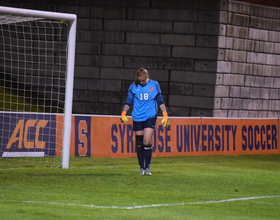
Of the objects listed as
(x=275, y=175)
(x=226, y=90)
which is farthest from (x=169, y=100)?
(x=275, y=175)

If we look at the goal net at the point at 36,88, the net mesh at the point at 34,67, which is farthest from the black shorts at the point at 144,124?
the net mesh at the point at 34,67

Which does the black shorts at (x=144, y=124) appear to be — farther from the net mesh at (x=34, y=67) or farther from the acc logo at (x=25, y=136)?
the net mesh at (x=34, y=67)

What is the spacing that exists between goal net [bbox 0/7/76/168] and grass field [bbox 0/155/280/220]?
1.86m

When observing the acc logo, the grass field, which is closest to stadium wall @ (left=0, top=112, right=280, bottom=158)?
the acc logo

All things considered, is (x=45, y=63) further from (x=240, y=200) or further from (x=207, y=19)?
(x=240, y=200)

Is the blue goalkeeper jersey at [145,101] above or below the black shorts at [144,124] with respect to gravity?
A: above

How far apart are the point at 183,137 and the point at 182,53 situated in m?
4.86

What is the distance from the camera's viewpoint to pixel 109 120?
1451 cm

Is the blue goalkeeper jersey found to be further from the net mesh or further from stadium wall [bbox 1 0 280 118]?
stadium wall [bbox 1 0 280 118]

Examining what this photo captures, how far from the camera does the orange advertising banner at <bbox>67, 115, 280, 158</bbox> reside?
46.7 ft

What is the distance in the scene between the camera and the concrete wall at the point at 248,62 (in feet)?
63.0

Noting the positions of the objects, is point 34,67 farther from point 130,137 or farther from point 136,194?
point 136,194

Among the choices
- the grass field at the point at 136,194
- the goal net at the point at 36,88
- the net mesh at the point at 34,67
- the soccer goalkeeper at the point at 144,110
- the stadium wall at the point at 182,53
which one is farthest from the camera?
Result: the net mesh at the point at 34,67

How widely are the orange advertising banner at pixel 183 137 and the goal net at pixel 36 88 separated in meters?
0.71
